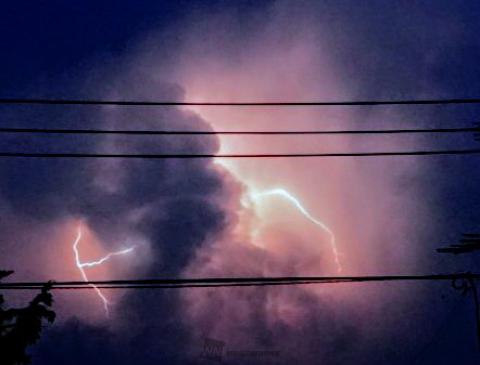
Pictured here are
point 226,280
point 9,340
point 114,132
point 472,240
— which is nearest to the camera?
point 226,280

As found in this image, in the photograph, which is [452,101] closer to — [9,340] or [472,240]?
[472,240]

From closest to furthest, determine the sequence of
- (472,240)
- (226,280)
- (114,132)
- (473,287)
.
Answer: (226,280), (114,132), (472,240), (473,287)

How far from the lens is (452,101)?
7.01 metres

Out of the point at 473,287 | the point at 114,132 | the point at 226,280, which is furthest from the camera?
the point at 473,287

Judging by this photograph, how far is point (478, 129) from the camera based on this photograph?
7.10m

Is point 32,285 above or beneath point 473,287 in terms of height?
beneath

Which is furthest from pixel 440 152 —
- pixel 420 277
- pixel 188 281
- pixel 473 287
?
pixel 188 281

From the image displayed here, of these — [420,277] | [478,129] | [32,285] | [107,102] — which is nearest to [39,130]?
[107,102]

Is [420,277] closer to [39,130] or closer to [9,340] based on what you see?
[39,130]

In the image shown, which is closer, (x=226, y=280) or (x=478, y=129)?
Answer: (x=226, y=280)

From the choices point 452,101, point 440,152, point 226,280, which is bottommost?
point 226,280

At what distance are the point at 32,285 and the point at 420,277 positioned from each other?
569 centimetres

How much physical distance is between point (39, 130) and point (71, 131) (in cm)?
46

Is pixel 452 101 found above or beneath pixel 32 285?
above
